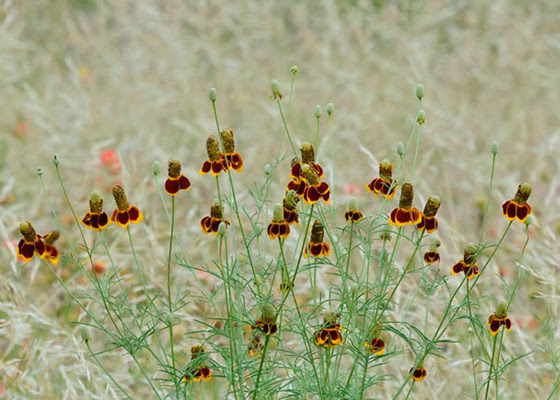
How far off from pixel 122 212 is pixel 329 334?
428mm

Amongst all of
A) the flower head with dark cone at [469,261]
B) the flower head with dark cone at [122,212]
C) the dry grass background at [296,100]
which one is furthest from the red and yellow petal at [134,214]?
the dry grass background at [296,100]

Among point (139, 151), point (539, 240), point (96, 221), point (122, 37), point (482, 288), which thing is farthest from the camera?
point (122, 37)

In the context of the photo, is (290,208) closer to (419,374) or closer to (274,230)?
(274,230)

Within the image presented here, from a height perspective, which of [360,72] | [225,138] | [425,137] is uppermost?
[360,72]

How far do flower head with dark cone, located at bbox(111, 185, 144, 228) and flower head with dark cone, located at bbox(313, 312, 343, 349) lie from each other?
39cm

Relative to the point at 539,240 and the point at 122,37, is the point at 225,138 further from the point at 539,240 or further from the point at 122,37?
the point at 122,37

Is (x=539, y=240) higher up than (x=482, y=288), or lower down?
higher up

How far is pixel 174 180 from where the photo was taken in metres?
1.38

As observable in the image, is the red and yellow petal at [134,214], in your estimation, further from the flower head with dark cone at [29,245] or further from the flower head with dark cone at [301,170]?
the flower head with dark cone at [301,170]

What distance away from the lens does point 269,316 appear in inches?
49.3

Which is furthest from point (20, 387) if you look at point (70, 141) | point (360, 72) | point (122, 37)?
point (122, 37)

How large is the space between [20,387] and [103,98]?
231 cm

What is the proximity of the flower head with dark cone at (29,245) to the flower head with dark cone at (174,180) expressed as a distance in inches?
10.0

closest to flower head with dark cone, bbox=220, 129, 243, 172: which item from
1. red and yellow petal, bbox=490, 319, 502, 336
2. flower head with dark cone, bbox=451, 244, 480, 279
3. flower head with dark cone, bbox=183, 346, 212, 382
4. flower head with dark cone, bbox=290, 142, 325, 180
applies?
flower head with dark cone, bbox=290, 142, 325, 180
